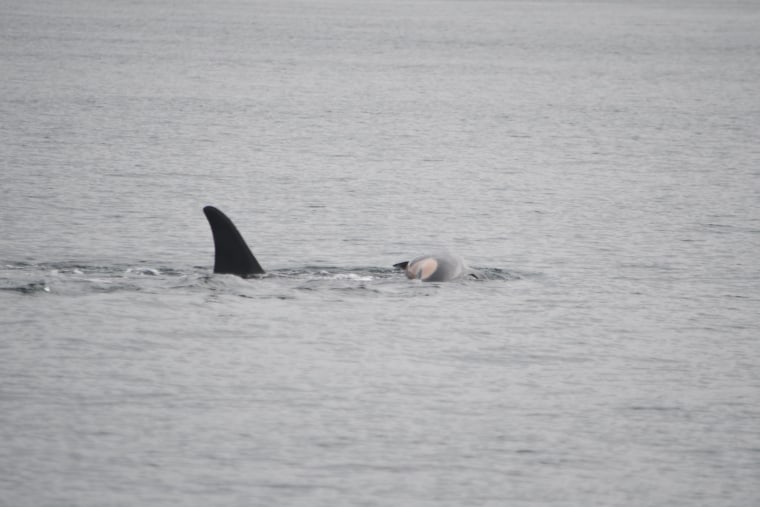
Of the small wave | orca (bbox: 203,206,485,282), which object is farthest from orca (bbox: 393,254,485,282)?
the small wave

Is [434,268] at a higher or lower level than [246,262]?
lower

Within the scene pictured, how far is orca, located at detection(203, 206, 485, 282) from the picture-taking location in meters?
17.7

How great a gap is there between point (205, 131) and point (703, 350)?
1049 inches

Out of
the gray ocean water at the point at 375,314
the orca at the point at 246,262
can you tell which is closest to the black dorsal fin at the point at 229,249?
the orca at the point at 246,262

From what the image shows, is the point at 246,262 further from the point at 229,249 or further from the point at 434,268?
the point at 434,268

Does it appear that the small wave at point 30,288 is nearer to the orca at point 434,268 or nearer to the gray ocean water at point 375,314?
the gray ocean water at point 375,314

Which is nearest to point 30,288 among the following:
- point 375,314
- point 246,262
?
point 246,262

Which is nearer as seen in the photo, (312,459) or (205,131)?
(312,459)

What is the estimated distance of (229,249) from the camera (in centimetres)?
1816

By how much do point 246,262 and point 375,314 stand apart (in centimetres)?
217

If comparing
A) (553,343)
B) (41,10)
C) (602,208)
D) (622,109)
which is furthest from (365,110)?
(41,10)

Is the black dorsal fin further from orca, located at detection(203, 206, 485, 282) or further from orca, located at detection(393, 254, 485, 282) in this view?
orca, located at detection(393, 254, 485, 282)

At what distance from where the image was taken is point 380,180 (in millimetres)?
31688

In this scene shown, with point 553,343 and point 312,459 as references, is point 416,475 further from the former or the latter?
point 553,343
